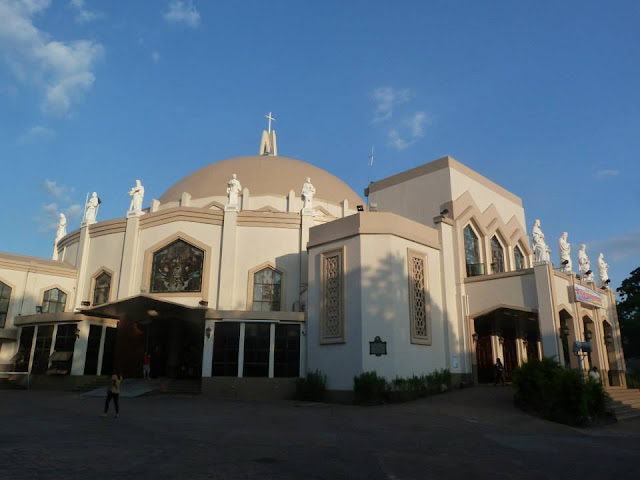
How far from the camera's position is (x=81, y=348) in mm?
23078

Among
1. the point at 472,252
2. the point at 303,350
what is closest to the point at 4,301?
the point at 303,350

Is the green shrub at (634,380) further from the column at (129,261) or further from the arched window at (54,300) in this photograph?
the arched window at (54,300)

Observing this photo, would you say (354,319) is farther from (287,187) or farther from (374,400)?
(287,187)

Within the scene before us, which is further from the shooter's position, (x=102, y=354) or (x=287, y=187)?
(x=287, y=187)

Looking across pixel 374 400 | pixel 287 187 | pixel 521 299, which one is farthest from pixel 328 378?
pixel 287 187

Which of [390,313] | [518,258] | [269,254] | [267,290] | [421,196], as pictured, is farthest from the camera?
[518,258]

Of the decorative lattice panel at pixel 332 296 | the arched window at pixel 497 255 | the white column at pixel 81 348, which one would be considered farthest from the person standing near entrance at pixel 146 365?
the arched window at pixel 497 255

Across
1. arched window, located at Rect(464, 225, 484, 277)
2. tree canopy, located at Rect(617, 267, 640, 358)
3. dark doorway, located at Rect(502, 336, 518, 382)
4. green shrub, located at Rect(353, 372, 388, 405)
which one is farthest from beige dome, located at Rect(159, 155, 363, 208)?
tree canopy, located at Rect(617, 267, 640, 358)

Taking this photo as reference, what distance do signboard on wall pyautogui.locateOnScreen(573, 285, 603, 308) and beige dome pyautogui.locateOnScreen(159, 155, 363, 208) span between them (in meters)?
16.1

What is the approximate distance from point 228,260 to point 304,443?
613 inches

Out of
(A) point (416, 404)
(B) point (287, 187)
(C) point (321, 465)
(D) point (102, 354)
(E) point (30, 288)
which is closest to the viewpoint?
(C) point (321, 465)

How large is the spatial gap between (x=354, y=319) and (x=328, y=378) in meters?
2.54

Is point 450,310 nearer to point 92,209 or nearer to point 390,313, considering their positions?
point 390,313

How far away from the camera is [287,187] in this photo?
110ft
